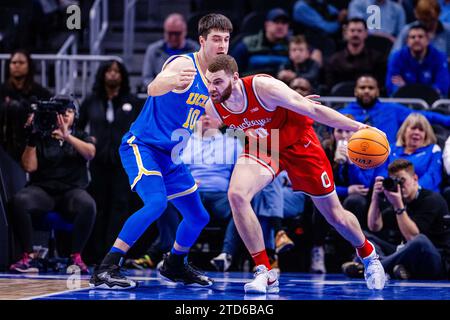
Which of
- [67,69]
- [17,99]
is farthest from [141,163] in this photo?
[67,69]

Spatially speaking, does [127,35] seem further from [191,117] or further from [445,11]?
[191,117]

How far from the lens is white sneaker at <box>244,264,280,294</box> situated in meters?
5.46

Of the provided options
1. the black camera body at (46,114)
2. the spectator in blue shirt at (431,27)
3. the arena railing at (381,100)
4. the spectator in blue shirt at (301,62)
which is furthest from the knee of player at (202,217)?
the spectator in blue shirt at (431,27)

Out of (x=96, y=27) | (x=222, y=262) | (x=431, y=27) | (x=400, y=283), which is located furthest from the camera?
(x=96, y=27)

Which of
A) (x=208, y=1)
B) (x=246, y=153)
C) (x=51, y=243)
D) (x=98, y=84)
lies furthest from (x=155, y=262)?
(x=208, y=1)

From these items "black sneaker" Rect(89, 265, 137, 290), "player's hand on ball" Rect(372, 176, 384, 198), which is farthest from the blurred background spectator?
"black sneaker" Rect(89, 265, 137, 290)

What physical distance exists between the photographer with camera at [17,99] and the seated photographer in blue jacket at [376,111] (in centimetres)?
314

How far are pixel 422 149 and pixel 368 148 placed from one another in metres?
2.71

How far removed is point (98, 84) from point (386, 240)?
3.29 metres

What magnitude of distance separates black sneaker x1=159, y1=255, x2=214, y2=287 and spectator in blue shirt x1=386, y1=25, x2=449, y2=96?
436 centimetres

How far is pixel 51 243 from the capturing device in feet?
26.5

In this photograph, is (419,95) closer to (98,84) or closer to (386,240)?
(386,240)

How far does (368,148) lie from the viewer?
5469 mm

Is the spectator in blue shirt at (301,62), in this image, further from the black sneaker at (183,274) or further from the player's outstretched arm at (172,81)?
the player's outstretched arm at (172,81)
